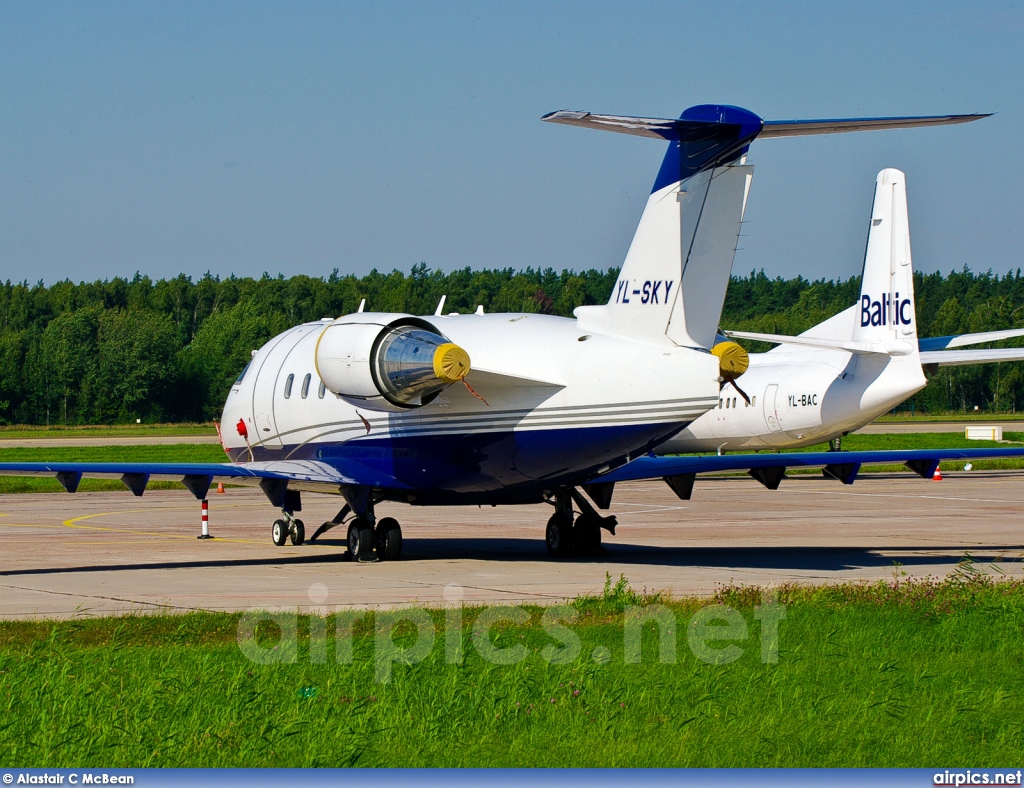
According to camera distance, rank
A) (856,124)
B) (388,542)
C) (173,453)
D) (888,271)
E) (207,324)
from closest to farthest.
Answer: (856,124) → (388,542) → (888,271) → (173,453) → (207,324)

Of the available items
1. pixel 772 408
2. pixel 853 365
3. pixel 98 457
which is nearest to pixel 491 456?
pixel 853 365

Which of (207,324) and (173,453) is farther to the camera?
(207,324)

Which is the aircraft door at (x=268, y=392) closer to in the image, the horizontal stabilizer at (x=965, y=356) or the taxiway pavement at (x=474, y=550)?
the taxiway pavement at (x=474, y=550)

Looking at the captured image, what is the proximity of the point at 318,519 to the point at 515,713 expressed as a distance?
21991mm

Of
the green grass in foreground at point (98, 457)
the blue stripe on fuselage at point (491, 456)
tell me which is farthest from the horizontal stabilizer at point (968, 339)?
the green grass in foreground at point (98, 457)

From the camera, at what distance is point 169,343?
388ft

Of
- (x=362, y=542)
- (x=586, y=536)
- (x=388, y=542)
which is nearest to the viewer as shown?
(x=362, y=542)

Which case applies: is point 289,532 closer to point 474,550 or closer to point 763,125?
point 474,550

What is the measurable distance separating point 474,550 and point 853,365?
18142 millimetres

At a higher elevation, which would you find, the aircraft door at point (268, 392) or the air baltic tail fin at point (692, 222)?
the air baltic tail fin at point (692, 222)

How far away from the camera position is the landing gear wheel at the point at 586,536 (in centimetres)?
2155

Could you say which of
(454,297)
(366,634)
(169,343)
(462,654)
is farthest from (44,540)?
(454,297)

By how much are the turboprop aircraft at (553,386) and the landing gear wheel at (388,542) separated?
0.02 meters

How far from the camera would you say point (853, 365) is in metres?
37.3
